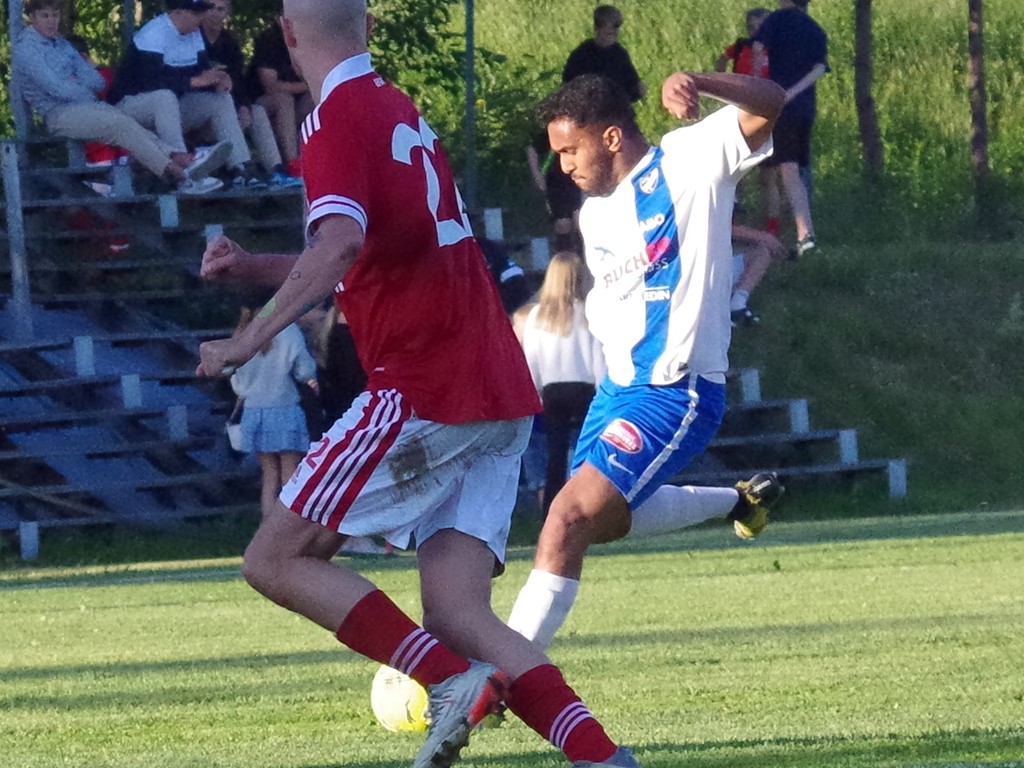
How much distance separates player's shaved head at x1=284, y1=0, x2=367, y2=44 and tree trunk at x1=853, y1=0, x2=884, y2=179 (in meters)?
18.7

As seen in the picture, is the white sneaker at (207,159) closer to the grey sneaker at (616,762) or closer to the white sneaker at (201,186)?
the white sneaker at (201,186)

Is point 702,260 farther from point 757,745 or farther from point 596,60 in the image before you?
point 596,60

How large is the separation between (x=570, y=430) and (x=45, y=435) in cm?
450

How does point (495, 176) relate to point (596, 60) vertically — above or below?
below

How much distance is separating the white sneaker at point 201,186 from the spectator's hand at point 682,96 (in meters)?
11.1

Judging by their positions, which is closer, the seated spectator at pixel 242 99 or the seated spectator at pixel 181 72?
the seated spectator at pixel 181 72

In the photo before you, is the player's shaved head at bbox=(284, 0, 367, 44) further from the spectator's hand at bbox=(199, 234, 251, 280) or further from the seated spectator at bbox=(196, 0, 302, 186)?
the seated spectator at bbox=(196, 0, 302, 186)

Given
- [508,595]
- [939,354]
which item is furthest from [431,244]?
[939,354]

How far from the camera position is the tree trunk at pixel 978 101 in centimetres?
2328

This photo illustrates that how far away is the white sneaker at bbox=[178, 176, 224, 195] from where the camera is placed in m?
16.2

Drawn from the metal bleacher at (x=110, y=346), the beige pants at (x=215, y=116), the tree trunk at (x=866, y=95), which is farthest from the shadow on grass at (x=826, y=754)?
the tree trunk at (x=866, y=95)

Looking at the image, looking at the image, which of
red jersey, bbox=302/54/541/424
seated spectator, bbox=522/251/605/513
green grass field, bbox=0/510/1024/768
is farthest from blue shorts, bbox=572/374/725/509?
seated spectator, bbox=522/251/605/513

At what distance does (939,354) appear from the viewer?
65.4ft

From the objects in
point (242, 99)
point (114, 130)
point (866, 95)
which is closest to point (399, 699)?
point (114, 130)
